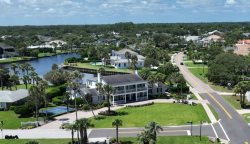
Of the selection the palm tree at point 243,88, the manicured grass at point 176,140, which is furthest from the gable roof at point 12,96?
the palm tree at point 243,88

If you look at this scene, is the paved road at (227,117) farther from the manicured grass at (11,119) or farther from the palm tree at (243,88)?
the manicured grass at (11,119)

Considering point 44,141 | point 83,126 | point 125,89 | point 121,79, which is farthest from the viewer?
point 121,79

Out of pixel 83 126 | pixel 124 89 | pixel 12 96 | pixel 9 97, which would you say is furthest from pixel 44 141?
pixel 124 89

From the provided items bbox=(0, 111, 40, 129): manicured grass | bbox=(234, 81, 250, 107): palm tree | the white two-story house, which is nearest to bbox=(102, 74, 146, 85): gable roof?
the white two-story house

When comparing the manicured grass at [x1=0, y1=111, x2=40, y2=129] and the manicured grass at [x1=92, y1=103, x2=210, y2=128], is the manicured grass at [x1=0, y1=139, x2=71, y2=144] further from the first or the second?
the manicured grass at [x1=0, y1=111, x2=40, y2=129]

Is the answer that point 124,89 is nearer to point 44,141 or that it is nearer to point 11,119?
point 11,119

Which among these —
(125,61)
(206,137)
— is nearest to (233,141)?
(206,137)

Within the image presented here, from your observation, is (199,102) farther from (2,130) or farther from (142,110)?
(2,130)
